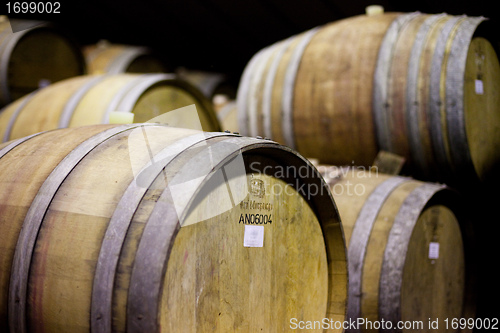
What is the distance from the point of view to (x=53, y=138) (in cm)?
180

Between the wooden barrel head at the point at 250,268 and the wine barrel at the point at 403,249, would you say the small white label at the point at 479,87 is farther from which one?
the wooden barrel head at the point at 250,268

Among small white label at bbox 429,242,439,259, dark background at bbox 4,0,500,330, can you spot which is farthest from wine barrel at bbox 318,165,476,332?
dark background at bbox 4,0,500,330

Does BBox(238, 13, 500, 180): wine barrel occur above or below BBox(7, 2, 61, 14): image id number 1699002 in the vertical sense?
below

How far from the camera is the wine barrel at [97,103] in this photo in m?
2.92

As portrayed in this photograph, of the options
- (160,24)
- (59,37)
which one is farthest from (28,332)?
(160,24)

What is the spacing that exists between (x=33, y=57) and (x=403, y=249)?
3100 millimetres

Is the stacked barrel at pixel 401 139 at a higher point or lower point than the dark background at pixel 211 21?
lower

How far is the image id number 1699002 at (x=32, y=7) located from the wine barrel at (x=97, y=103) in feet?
4.79

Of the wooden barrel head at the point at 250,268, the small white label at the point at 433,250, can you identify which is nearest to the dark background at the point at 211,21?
the small white label at the point at 433,250

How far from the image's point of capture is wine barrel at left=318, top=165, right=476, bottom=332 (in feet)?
7.47

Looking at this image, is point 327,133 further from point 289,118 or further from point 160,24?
point 160,24

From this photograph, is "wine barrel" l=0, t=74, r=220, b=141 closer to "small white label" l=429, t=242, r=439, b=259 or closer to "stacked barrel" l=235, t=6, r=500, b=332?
"stacked barrel" l=235, t=6, r=500, b=332

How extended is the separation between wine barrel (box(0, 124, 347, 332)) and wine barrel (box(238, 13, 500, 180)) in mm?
1196

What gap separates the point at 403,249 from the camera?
2266 mm
